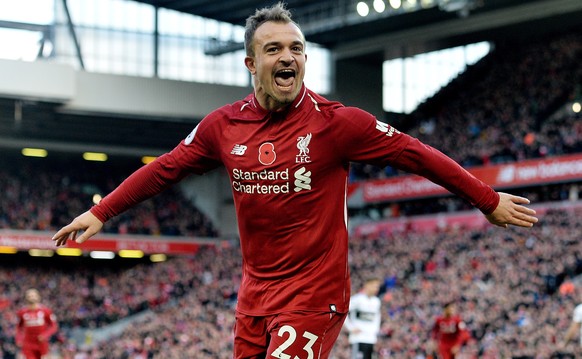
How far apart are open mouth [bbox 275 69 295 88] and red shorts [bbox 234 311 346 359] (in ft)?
3.88

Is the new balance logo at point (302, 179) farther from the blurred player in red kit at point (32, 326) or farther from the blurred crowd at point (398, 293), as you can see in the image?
the blurred crowd at point (398, 293)

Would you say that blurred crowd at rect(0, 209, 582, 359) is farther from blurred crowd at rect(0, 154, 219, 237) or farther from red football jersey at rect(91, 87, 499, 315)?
red football jersey at rect(91, 87, 499, 315)

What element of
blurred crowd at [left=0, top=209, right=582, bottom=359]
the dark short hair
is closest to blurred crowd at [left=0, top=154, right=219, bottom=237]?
blurred crowd at [left=0, top=209, right=582, bottom=359]

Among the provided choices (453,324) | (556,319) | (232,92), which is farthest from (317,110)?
(232,92)

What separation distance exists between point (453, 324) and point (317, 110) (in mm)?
13022

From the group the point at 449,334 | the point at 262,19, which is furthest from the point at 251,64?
the point at 449,334

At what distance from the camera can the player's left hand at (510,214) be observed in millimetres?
5309

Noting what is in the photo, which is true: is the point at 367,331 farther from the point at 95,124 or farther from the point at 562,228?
the point at 95,124

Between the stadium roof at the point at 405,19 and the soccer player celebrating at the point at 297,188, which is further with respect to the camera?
the stadium roof at the point at 405,19

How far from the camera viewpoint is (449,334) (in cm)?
1788

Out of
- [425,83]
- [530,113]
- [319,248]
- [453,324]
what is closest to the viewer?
[319,248]

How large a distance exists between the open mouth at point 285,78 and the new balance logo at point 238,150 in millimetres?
412

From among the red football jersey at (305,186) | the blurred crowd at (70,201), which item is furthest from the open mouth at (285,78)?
the blurred crowd at (70,201)

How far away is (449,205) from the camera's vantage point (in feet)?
130
